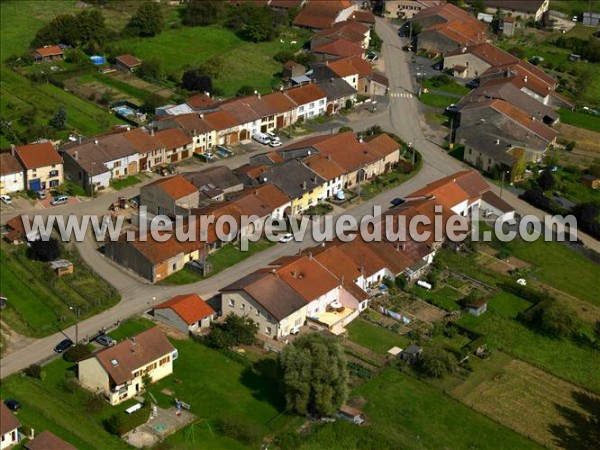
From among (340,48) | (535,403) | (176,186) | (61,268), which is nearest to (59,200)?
(176,186)

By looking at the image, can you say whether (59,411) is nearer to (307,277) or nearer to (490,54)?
(307,277)

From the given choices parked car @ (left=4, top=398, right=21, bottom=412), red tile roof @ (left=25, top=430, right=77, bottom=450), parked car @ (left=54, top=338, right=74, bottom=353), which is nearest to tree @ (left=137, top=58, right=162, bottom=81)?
parked car @ (left=54, top=338, right=74, bottom=353)

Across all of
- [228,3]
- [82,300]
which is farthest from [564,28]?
[82,300]

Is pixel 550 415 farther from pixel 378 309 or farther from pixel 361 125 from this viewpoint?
pixel 361 125

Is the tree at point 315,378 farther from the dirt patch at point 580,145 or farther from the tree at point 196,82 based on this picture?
the tree at point 196,82

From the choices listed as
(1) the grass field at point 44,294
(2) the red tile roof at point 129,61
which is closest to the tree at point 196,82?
(2) the red tile roof at point 129,61

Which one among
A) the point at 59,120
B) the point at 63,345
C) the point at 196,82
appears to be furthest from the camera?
the point at 196,82
